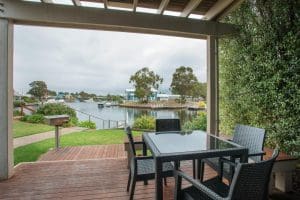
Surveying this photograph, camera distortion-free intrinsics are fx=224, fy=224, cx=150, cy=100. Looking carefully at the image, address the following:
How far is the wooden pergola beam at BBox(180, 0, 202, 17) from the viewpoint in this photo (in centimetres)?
375

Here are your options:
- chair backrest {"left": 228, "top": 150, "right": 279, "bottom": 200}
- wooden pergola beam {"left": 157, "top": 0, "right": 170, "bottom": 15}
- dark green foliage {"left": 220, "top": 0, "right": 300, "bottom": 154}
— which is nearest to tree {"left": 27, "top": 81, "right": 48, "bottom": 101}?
wooden pergola beam {"left": 157, "top": 0, "right": 170, "bottom": 15}

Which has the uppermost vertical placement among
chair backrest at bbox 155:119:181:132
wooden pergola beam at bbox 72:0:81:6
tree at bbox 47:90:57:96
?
wooden pergola beam at bbox 72:0:81:6

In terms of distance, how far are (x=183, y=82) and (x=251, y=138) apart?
347 cm

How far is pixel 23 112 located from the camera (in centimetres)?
866

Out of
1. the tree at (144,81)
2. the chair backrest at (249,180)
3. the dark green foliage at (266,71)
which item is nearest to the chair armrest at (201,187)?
the chair backrest at (249,180)

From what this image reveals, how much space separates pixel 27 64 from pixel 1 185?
451 cm

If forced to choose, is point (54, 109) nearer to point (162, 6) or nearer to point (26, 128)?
point (26, 128)

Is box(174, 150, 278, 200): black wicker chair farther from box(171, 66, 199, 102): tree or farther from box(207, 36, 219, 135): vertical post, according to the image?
box(171, 66, 199, 102): tree

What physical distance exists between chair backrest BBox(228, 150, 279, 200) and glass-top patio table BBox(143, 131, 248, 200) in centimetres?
63

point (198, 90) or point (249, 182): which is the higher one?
point (198, 90)

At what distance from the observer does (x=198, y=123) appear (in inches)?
244

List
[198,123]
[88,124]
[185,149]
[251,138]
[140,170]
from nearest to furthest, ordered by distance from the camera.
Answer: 1. [185,149]
2. [140,170]
3. [251,138]
4. [198,123]
5. [88,124]

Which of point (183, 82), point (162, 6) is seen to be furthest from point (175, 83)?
point (162, 6)

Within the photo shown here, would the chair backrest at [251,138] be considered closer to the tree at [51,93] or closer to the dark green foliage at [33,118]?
the tree at [51,93]
